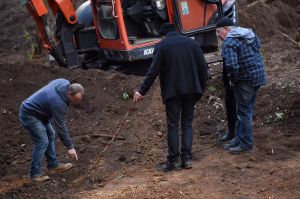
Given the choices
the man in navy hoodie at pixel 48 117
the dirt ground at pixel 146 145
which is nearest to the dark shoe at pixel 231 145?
the dirt ground at pixel 146 145

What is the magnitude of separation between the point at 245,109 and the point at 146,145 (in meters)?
1.86

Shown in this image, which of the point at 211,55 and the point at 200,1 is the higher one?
the point at 200,1

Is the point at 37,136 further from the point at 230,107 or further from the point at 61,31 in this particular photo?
the point at 61,31

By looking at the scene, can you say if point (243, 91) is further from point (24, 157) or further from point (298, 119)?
point (24, 157)

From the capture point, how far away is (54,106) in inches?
309

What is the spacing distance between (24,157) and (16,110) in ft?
6.57

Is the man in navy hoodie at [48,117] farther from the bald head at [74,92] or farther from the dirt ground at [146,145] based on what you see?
the dirt ground at [146,145]

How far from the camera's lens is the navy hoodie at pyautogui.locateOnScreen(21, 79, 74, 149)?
7.86 metres

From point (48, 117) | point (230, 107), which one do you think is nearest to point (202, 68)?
point (230, 107)

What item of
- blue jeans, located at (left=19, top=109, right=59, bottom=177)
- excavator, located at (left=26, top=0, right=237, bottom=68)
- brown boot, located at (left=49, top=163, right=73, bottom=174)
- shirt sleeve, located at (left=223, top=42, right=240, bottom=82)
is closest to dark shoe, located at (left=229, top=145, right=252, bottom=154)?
shirt sleeve, located at (left=223, top=42, right=240, bottom=82)

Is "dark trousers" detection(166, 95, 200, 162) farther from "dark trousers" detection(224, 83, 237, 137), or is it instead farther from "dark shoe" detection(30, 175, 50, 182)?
"dark shoe" detection(30, 175, 50, 182)

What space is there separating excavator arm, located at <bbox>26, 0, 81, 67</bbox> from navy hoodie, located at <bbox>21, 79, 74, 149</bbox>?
5542mm

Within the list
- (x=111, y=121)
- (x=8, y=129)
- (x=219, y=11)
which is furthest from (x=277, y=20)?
(x=8, y=129)

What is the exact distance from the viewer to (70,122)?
11.1 metres
